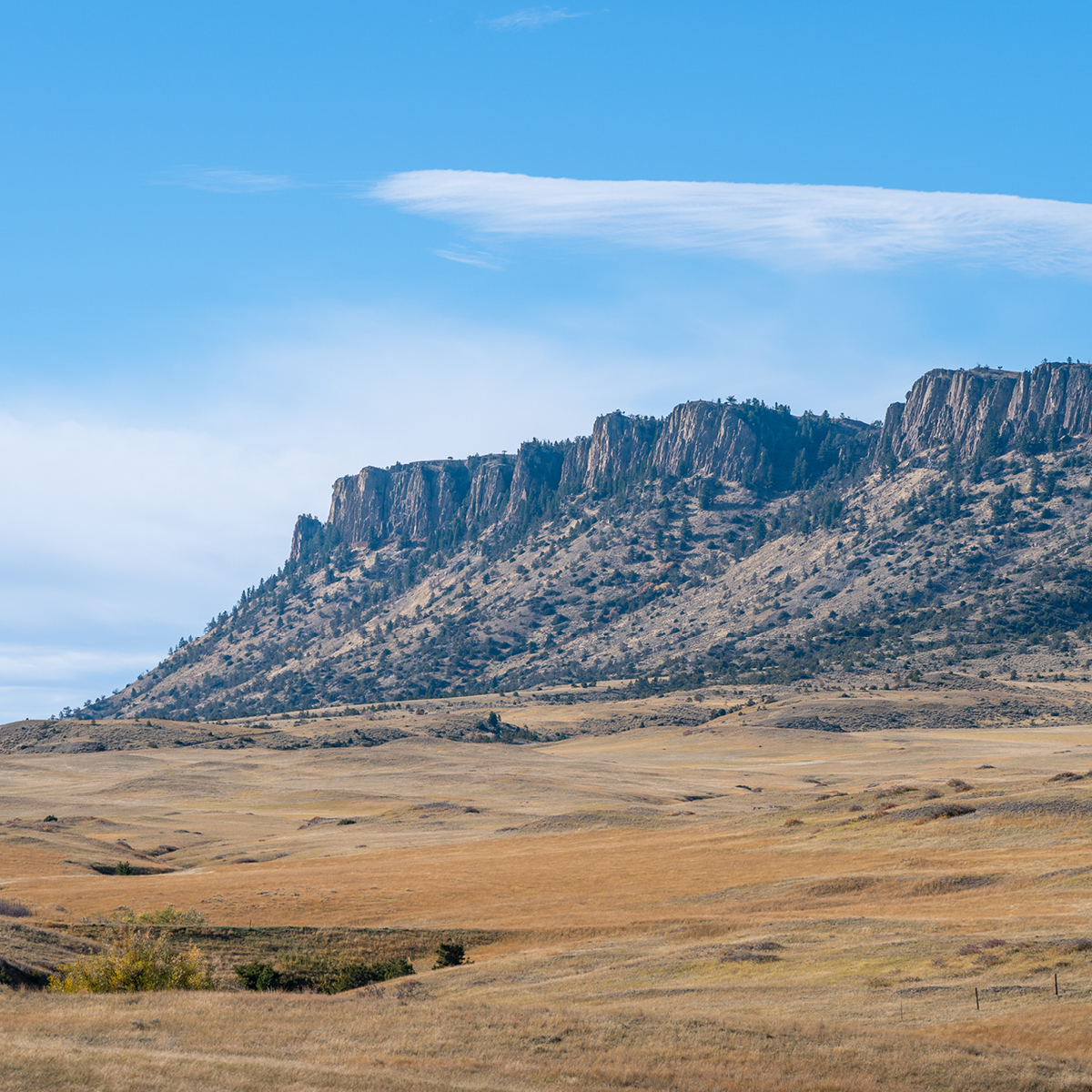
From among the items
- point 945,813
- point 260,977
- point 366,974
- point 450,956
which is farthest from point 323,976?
point 945,813

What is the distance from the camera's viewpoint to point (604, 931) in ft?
138

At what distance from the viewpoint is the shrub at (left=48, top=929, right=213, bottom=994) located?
3316 centimetres

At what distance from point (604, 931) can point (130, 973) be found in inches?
639

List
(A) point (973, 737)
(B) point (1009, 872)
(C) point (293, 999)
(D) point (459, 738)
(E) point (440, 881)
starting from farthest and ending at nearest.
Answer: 1. (D) point (459, 738)
2. (A) point (973, 737)
3. (E) point (440, 881)
4. (B) point (1009, 872)
5. (C) point (293, 999)

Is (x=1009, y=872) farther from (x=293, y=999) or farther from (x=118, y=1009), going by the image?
(x=118, y=1009)

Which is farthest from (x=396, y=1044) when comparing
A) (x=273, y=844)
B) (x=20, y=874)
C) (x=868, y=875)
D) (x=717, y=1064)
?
(x=273, y=844)

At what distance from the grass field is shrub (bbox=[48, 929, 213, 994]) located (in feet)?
7.79

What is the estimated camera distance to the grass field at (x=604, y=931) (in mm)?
23688

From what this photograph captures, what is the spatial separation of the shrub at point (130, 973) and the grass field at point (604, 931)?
2.37 m

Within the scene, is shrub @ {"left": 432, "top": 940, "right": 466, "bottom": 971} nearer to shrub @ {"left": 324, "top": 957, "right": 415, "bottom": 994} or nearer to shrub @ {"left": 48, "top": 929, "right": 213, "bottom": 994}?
shrub @ {"left": 324, "top": 957, "right": 415, "bottom": 994}

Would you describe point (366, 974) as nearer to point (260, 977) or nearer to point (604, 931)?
point (260, 977)

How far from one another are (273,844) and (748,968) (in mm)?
50184

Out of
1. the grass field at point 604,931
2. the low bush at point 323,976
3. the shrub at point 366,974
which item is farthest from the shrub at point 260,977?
the grass field at point 604,931

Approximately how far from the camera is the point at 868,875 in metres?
49.2
